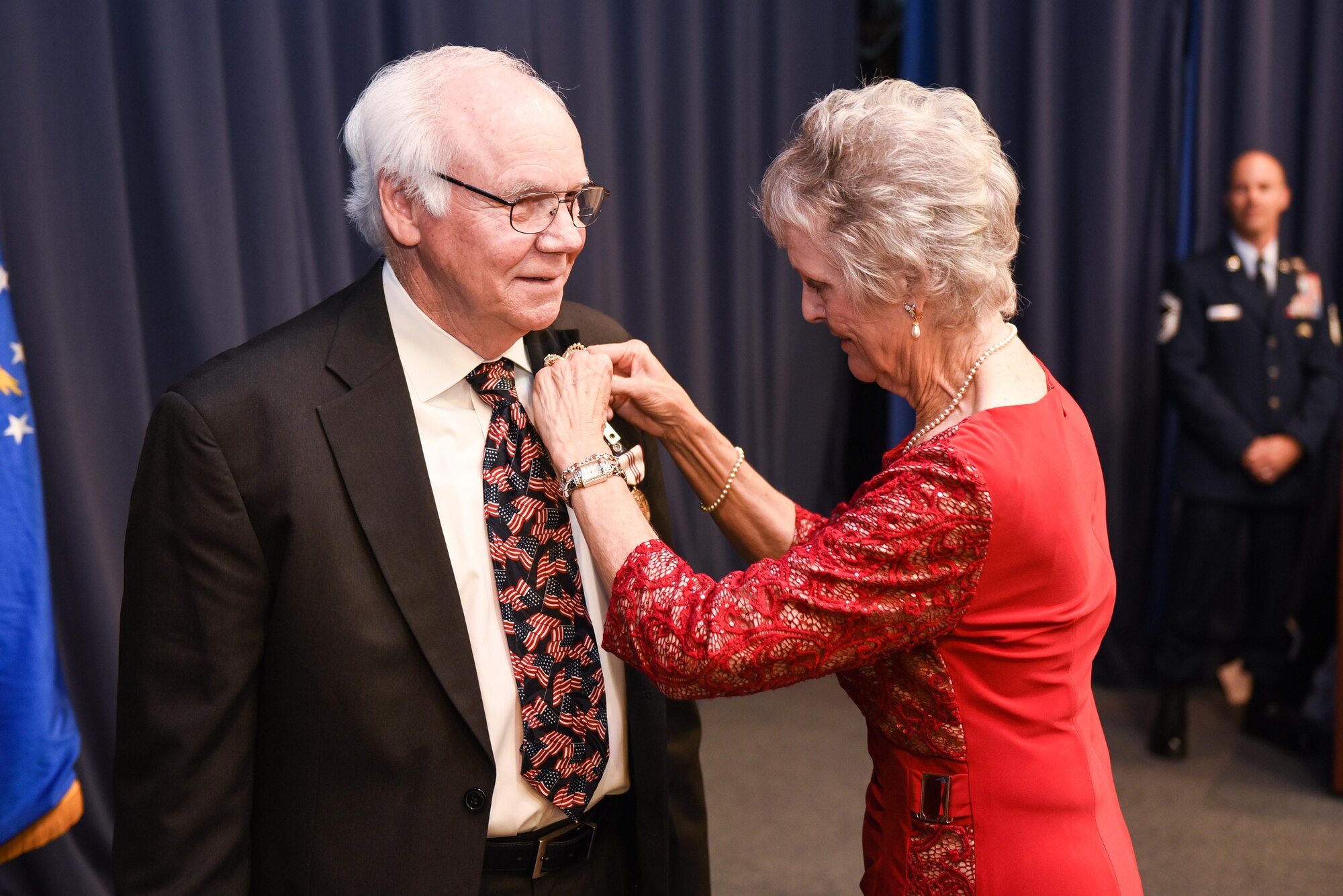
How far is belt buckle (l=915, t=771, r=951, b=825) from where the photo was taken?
4.60ft

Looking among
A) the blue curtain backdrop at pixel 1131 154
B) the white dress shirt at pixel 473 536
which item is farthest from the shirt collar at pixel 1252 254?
the white dress shirt at pixel 473 536

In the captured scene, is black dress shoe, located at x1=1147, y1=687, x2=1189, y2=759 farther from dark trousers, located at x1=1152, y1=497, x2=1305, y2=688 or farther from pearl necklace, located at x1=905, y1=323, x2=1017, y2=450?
pearl necklace, located at x1=905, y1=323, x2=1017, y2=450

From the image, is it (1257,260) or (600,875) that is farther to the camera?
(1257,260)

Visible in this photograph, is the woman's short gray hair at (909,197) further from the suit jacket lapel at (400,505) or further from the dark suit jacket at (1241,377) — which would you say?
the dark suit jacket at (1241,377)

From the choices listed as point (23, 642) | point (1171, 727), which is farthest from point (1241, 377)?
point (23, 642)

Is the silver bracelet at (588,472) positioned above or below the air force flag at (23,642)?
above

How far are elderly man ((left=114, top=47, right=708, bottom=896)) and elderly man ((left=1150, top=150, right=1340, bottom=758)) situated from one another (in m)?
3.06

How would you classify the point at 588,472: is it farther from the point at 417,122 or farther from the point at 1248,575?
the point at 1248,575

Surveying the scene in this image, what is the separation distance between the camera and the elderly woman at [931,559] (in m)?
1.30

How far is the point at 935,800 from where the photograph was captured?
1412 millimetres

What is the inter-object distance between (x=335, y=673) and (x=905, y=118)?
97 cm

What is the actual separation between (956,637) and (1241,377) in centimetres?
311

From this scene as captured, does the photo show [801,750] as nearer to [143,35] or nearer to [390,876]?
[390,876]

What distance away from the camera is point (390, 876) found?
136 cm
